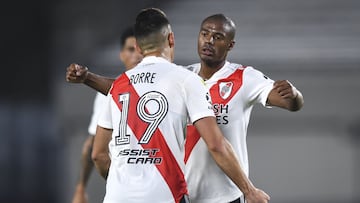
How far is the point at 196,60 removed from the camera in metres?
12.6

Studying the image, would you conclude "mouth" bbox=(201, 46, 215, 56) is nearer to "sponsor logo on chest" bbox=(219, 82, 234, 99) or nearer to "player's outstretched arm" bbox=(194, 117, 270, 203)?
"sponsor logo on chest" bbox=(219, 82, 234, 99)

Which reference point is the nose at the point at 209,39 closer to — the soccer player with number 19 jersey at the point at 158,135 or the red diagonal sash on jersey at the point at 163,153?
the soccer player with number 19 jersey at the point at 158,135

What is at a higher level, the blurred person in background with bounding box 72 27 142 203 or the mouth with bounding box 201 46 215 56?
the mouth with bounding box 201 46 215 56

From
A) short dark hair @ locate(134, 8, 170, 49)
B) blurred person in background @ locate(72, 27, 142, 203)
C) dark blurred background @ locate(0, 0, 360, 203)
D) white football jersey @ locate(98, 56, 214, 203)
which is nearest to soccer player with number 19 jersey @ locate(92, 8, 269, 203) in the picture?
white football jersey @ locate(98, 56, 214, 203)

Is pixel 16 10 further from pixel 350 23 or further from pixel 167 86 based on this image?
pixel 167 86

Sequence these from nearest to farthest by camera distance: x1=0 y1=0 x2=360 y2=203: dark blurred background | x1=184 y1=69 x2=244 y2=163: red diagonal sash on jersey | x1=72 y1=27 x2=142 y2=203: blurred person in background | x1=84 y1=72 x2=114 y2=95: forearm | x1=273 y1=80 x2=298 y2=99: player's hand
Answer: x1=273 y1=80 x2=298 y2=99: player's hand, x1=184 y1=69 x2=244 y2=163: red diagonal sash on jersey, x1=84 y1=72 x2=114 y2=95: forearm, x1=72 y1=27 x2=142 y2=203: blurred person in background, x1=0 y1=0 x2=360 y2=203: dark blurred background

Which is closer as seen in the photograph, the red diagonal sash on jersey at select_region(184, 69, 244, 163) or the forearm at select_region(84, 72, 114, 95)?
the red diagonal sash on jersey at select_region(184, 69, 244, 163)

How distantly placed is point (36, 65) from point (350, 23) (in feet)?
14.6

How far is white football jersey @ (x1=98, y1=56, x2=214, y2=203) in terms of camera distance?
Answer: 521 cm

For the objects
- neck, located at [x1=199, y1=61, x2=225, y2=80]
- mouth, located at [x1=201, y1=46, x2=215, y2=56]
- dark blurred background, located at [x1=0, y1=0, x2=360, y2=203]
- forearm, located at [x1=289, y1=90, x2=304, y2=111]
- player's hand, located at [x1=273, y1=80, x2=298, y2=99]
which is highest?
mouth, located at [x1=201, y1=46, x2=215, y2=56]

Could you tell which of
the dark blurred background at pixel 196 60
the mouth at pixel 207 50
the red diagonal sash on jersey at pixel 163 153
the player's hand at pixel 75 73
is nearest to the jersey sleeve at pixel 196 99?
the red diagonal sash on jersey at pixel 163 153

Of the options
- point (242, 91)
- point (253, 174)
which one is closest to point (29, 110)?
point (253, 174)

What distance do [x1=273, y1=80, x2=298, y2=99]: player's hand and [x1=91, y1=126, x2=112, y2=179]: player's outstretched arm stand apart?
959 millimetres

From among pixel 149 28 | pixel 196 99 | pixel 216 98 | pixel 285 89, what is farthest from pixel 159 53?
pixel 285 89
